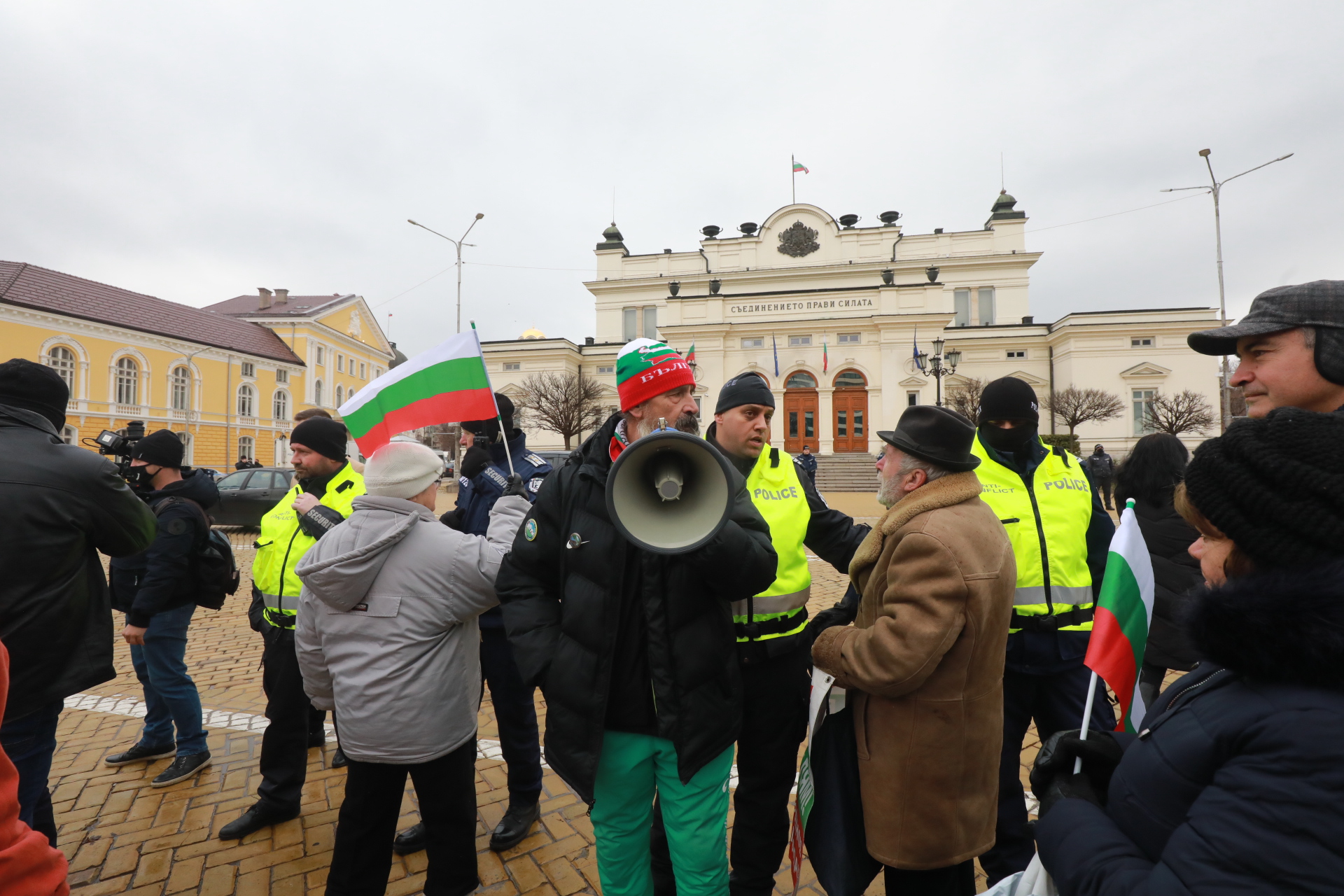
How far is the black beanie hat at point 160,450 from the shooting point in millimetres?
3980

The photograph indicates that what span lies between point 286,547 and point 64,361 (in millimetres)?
38047

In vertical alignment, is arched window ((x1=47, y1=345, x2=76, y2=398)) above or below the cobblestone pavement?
above

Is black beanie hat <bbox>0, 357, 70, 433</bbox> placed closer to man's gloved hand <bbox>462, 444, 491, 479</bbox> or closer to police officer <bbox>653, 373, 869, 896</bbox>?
man's gloved hand <bbox>462, 444, 491, 479</bbox>

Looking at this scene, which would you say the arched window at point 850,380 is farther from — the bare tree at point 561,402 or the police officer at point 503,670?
the police officer at point 503,670

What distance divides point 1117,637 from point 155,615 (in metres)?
4.83

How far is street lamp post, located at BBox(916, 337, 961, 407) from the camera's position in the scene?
21391 mm

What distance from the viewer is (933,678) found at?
2006mm

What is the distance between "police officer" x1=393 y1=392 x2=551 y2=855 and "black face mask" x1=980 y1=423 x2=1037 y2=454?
88.5 inches

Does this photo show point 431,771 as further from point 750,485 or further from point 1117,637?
point 1117,637

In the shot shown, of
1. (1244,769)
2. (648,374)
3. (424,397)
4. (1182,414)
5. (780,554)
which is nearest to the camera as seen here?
(1244,769)

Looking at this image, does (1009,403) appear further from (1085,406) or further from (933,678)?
(1085,406)

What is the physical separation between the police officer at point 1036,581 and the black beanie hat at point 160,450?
4.75 meters

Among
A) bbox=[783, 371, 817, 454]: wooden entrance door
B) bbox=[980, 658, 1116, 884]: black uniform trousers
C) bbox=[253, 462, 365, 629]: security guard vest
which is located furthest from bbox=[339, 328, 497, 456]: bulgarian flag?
bbox=[783, 371, 817, 454]: wooden entrance door

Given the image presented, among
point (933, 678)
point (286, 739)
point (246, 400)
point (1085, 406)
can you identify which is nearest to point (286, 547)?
point (286, 739)
